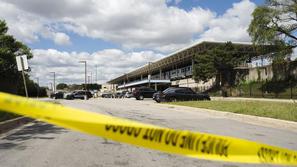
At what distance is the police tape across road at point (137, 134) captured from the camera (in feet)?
Answer: 7.90

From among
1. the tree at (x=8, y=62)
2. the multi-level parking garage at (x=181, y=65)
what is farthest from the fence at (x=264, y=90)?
the tree at (x=8, y=62)

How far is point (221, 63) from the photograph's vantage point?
213 ft

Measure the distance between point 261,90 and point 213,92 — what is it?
1508 cm

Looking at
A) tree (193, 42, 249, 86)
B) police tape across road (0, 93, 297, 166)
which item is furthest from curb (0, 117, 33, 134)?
tree (193, 42, 249, 86)

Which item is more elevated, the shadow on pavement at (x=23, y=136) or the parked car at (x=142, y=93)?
the parked car at (x=142, y=93)

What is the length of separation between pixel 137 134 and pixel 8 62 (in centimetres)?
3654

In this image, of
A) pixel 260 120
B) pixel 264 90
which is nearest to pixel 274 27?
pixel 264 90

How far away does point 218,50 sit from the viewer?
64875 mm

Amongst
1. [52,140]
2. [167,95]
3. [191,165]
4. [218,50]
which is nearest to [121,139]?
[191,165]

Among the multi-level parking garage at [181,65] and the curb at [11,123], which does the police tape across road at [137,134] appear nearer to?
the curb at [11,123]

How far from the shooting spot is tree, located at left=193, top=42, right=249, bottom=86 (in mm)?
64500

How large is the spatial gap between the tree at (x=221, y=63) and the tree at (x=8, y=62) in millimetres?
34535

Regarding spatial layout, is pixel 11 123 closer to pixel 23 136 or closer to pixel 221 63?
pixel 23 136

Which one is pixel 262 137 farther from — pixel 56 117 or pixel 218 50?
pixel 218 50
